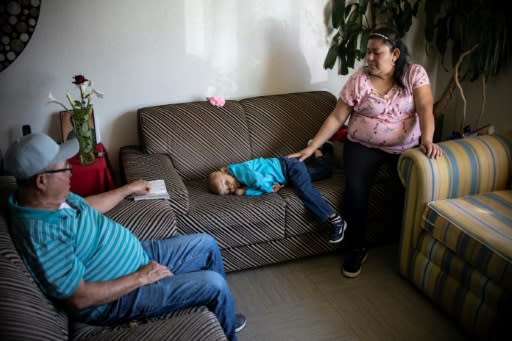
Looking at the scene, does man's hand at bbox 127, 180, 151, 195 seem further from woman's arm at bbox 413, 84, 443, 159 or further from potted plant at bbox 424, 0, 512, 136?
potted plant at bbox 424, 0, 512, 136

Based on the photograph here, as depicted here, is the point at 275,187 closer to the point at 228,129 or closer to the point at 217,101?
the point at 228,129

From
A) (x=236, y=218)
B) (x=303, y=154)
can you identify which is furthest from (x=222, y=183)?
(x=303, y=154)

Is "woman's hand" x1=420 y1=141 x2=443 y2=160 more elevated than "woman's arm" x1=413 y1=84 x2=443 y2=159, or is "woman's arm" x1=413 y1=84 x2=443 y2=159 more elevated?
"woman's arm" x1=413 y1=84 x2=443 y2=159

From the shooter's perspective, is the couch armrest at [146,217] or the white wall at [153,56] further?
the white wall at [153,56]

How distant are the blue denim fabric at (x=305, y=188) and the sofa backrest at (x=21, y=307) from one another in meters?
1.28

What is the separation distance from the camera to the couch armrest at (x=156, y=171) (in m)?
2.10

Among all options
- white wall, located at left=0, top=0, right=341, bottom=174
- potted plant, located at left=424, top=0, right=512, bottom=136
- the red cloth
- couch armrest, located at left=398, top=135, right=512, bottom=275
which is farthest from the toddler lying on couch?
potted plant, located at left=424, top=0, right=512, bottom=136

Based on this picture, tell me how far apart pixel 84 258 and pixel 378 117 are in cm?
162

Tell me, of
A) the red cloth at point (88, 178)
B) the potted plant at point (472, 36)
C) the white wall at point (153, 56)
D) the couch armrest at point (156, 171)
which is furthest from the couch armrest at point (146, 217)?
the potted plant at point (472, 36)

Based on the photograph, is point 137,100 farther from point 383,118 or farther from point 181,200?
point 383,118

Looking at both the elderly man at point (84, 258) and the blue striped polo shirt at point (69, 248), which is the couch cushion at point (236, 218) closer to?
the elderly man at point (84, 258)

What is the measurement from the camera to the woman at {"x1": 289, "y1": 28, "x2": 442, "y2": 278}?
7.50 feet

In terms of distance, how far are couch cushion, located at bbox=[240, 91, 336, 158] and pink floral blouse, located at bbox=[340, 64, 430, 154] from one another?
0.41 metres

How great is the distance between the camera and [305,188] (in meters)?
2.31
